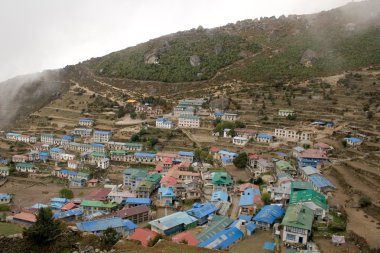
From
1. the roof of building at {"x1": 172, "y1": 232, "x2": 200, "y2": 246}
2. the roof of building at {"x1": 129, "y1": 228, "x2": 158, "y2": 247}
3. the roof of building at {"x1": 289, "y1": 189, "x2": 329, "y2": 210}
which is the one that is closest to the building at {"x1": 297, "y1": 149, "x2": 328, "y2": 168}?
the roof of building at {"x1": 289, "y1": 189, "x2": 329, "y2": 210}

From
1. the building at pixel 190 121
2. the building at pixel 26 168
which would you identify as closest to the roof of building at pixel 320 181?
the building at pixel 190 121

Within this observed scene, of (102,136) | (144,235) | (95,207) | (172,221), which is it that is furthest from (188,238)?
(102,136)

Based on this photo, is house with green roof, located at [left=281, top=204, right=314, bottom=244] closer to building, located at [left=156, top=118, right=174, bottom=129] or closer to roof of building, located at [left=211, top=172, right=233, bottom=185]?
roof of building, located at [left=211, top=172, right=233, bottom=185]

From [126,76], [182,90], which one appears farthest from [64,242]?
[126,76]

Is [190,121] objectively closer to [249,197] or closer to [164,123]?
[164,123]

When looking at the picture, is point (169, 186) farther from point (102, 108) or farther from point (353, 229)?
point (102, 108)

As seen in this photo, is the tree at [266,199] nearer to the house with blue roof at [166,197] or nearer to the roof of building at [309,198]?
the roof of building at [309,198]
